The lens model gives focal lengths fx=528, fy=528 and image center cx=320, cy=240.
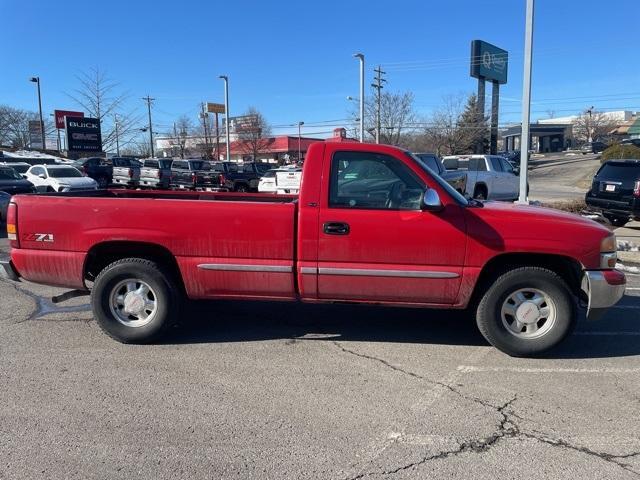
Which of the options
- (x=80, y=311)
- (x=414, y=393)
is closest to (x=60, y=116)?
(x=80, y=311)

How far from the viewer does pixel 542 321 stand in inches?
187

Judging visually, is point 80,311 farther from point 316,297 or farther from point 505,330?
point 505,330

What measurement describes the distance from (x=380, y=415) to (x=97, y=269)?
326 cm

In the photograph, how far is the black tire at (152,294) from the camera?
4.86 m

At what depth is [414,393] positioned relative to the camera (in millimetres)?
4004

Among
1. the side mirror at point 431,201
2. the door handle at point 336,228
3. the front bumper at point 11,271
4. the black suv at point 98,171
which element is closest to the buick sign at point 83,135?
the black suv at point 98,171

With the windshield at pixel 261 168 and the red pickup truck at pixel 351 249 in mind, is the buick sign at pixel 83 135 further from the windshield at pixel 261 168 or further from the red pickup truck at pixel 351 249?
the red pickup truck at pixel 351 249

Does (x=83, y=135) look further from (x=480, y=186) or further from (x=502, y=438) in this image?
(x=502, y=438)

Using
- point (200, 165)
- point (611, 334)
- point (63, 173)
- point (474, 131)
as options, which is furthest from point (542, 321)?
point (474, 131)

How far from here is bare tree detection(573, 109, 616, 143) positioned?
100438 millimetres

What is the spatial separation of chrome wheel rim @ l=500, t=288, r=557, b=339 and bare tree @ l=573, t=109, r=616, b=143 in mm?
105445

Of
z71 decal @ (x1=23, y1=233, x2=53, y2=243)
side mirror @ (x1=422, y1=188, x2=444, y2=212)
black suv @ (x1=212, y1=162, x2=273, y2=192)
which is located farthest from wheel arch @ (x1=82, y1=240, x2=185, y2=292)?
black suv @ (x1=212, y1=162, x2=273, y2=192)

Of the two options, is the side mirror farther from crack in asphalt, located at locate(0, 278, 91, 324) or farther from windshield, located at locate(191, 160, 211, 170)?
windshield, located at locate(191, 160, 211, 170)

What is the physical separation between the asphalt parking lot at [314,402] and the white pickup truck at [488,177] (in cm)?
1312
